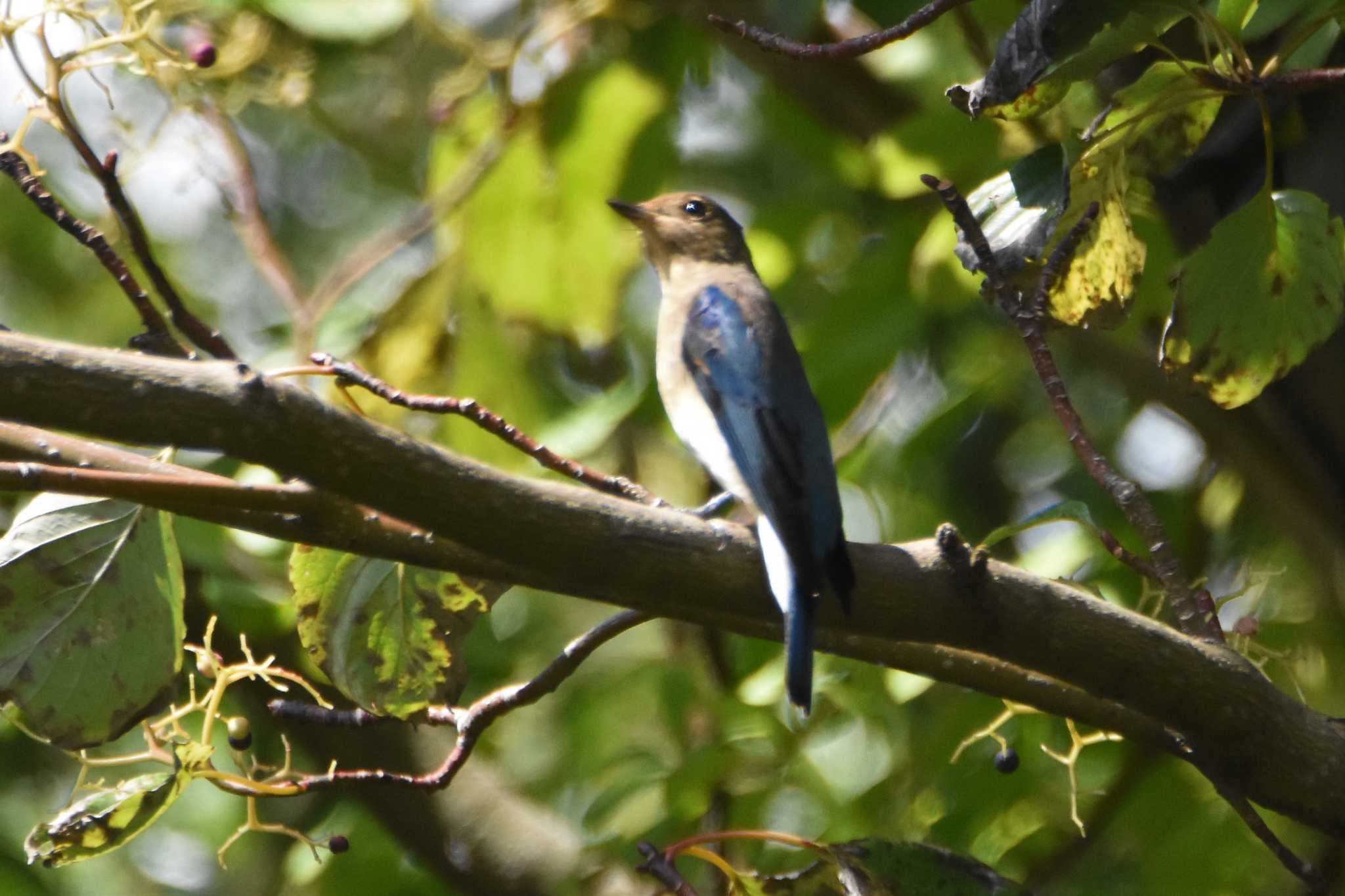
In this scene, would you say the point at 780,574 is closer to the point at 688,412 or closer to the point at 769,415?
the point at 769,415

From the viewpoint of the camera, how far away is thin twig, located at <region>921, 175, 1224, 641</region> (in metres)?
2.09

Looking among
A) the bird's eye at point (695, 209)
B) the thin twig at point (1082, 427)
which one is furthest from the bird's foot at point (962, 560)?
the bird's eye at point (695, 209)

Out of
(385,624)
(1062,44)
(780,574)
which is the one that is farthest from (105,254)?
(1062,44)

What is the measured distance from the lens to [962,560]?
186 cm

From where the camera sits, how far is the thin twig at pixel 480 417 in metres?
1.98

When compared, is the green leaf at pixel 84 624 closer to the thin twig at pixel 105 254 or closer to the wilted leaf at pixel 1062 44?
the thin twig at pixel 105 254

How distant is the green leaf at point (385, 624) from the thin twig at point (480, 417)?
0.22 metres

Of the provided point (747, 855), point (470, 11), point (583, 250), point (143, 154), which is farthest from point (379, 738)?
point (470, 11)

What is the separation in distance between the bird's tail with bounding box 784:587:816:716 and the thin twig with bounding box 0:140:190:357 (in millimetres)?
877

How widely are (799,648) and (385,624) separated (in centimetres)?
61

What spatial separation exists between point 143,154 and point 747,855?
2027 millimetres

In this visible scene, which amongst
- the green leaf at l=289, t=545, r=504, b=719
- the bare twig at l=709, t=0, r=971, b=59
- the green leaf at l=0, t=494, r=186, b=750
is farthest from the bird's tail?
the green leaf at l=0, t=494, r=186, b=750

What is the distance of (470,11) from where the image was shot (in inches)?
171

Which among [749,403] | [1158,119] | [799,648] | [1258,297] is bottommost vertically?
[749,403]
